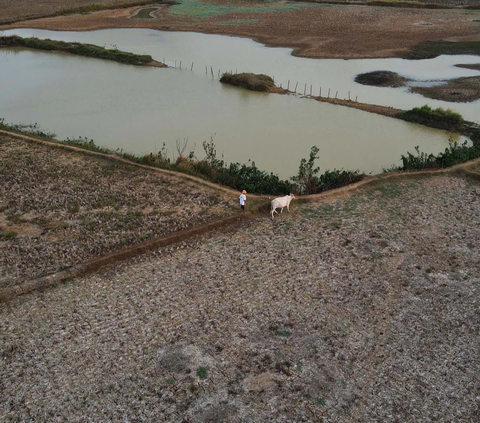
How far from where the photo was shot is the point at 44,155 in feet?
44.3

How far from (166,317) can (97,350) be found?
1.12 meters

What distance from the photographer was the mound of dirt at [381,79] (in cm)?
2133

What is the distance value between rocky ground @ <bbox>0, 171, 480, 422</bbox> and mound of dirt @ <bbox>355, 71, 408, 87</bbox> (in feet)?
40.2

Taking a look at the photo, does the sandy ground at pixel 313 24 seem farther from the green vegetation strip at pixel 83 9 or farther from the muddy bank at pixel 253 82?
the muddy bank at pixel 253 82

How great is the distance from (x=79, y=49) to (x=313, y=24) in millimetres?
14884

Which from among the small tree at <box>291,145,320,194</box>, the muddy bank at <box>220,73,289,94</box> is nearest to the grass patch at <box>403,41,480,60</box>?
the muddy bank at <box>220,73,289,94</box>

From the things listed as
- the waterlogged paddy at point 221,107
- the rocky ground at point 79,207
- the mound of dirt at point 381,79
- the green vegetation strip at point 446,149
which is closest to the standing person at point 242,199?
the rocky ground at point 79,207

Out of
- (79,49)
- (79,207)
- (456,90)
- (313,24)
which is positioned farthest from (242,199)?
(313,24)

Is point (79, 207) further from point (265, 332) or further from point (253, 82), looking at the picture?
point (253, 82)

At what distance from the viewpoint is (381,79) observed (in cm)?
2172

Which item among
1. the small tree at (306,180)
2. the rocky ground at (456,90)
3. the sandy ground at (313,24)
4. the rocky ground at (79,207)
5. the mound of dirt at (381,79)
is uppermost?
the sandy ground at (313,24)

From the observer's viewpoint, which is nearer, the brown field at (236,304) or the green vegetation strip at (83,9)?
the brown field at (236,304)

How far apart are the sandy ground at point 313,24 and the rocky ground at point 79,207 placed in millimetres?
16430

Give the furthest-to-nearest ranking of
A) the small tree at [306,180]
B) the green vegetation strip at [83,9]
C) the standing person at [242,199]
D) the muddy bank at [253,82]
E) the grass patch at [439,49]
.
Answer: the green vegetation strip at [83,9]
the grass patch at [439,49]
the muddy bank at [253,82]
the small tree at [306,180]
the standing person at [242,199]
